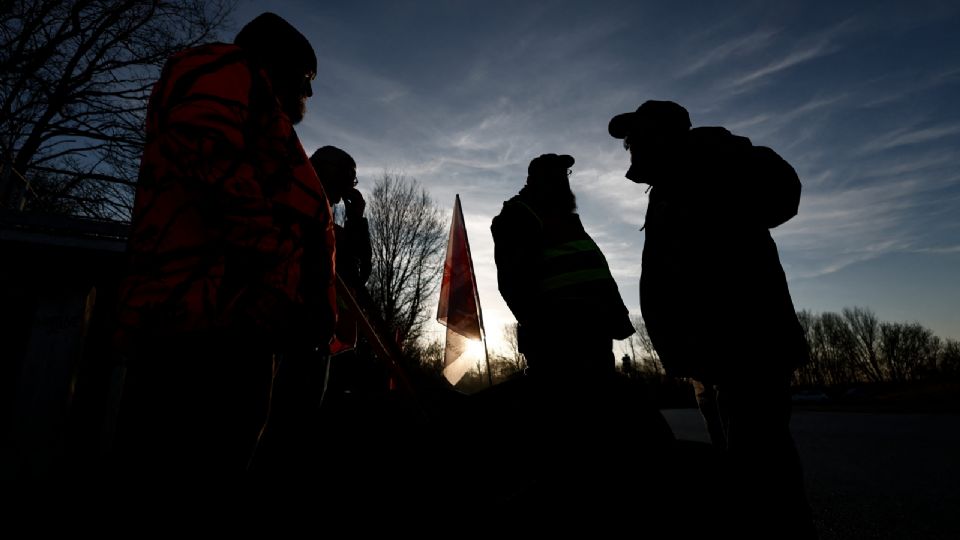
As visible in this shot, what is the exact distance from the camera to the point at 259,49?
49.9 inches

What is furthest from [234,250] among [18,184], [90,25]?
[90,25]

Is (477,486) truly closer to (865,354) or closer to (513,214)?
(513,214)

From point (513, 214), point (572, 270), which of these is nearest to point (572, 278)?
point (572, 270)

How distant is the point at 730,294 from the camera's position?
4.99 feet

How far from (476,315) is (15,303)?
4410 millimetres

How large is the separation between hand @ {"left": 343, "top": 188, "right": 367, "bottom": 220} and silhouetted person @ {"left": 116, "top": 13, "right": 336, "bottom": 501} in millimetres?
1786

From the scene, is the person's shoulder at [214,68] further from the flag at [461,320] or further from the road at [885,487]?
the flag at [461,320]

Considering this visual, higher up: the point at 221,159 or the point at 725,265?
the point at 221,159

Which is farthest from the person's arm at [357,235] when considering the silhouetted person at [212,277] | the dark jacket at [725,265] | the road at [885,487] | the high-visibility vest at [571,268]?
the road at [885,487]

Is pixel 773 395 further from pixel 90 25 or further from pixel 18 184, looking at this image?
pixel 90 25

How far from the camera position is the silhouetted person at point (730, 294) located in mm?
1327

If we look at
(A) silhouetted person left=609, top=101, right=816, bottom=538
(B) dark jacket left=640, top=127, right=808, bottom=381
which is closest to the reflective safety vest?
(A) silhouetted person left=609, top=101, right=816, bottom=538

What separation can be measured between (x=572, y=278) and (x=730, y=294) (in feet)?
2.90

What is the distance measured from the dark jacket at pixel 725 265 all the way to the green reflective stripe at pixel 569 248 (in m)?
0.61
